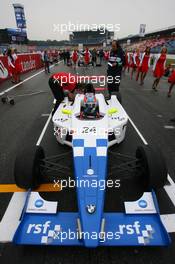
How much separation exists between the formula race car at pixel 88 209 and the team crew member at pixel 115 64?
4810mm

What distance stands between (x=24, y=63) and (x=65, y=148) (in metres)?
15.1

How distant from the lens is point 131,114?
6340 millimetres

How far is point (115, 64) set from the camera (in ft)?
24.5

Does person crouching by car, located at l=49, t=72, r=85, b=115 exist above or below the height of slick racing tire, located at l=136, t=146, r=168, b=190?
above

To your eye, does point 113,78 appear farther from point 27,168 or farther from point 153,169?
point 27,168

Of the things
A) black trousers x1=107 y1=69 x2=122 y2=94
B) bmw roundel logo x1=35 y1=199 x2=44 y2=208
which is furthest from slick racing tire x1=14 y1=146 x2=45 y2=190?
black trousers x1=107 y1=69 x2=122 y2=94

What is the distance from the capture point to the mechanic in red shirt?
4672 mm

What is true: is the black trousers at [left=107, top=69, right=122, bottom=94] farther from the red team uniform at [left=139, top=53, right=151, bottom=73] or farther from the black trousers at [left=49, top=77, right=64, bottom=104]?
the red team uniform at [left=139, top=53, right=151, bottom=73]

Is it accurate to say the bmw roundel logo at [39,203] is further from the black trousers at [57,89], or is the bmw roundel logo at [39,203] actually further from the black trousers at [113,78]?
the black trousers at [113,78]

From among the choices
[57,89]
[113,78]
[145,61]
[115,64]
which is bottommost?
[113,78]

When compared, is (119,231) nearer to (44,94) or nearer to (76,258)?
(76,258)

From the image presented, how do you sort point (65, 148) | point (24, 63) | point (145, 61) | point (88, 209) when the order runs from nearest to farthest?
point (88, 209), point (65, 148), point (145, 61), point (24, 63)

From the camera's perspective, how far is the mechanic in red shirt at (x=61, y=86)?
467 cm

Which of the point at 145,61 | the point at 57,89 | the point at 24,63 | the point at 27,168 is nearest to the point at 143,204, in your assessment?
the point at 27,168
